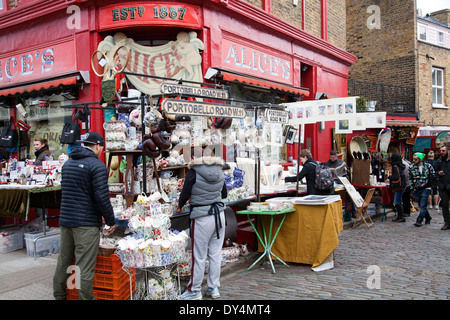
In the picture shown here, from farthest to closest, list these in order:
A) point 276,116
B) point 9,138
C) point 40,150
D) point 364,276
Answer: point 9,138 < point 40,150 < point 276,116 < point 364,276

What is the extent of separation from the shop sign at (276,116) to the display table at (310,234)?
1726 mm

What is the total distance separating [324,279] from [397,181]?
18.8 feet

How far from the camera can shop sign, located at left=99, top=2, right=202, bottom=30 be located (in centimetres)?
821

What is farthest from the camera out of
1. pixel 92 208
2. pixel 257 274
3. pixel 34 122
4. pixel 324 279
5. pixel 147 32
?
pixel 34 122

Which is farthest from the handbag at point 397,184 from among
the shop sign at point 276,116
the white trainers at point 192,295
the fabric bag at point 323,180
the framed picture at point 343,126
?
the white trainers at point 192,295

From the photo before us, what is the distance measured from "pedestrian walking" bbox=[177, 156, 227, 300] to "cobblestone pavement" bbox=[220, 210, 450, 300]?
435 millimetres

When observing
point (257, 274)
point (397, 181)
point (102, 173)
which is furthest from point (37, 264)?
point (397, 181)

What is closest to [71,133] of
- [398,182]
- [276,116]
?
[276,116]

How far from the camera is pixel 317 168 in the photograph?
779 centimetres

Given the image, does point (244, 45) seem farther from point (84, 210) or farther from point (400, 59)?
point (400, 59)

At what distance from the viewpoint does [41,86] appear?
9.07 metres

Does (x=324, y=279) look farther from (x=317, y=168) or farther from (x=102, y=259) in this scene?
(x=102, y=259)

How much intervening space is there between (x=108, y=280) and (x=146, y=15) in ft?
18.5

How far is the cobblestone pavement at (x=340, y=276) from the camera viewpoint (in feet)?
17.2
